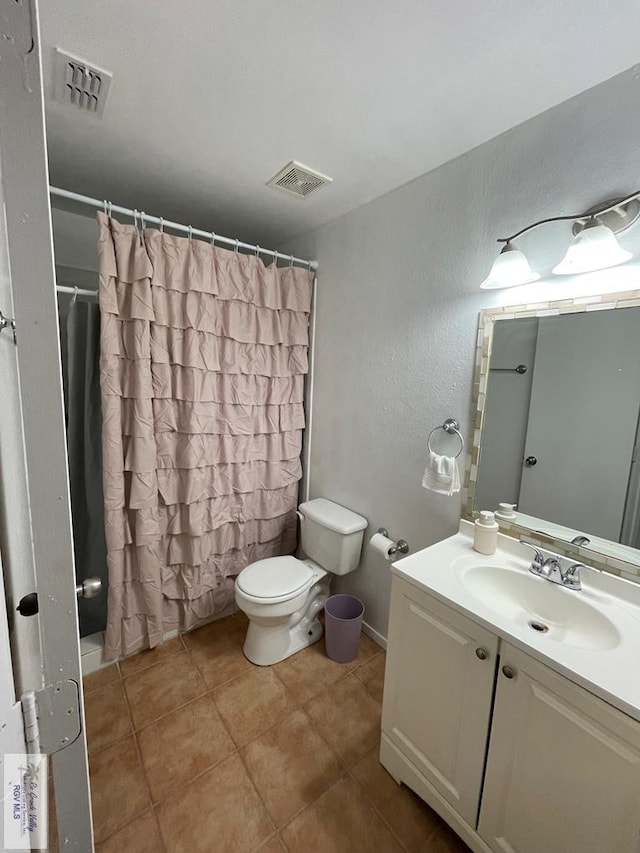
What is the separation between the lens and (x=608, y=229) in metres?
1.02

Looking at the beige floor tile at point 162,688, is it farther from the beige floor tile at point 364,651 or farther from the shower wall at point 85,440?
the beige floor tile at point 364,651

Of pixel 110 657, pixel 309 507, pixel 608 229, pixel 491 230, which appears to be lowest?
pixel 110 657

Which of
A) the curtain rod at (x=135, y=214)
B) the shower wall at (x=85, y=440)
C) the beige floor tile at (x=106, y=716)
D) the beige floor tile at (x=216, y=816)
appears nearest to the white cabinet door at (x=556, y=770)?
the beige floor tile at (x=216, y=816)

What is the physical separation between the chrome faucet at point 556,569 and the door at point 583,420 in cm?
13

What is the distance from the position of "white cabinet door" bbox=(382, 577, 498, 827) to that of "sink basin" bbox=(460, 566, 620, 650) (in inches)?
5.2

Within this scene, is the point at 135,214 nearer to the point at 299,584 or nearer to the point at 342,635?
the point at 299,584

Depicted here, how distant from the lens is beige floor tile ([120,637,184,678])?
172 centimetres

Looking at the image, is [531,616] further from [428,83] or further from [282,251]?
[282,251]


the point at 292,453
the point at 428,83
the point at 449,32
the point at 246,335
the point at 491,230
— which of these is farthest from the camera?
the point at 292,453

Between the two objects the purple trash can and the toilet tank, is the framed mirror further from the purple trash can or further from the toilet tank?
the purple trash can

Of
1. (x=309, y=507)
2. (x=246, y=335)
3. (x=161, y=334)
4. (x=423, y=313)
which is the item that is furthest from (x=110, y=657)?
(x=423, y=313)

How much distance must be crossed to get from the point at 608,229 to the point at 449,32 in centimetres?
70

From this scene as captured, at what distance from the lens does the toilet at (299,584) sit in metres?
1.66

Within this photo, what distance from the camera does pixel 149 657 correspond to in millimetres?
1789
